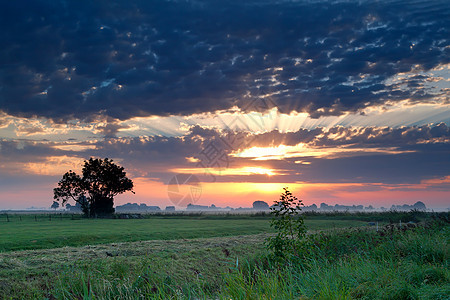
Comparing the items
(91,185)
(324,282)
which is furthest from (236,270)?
(91,185)

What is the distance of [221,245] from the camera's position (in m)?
20.9

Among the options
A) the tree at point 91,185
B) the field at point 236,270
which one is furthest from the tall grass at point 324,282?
the tree at point 91,185

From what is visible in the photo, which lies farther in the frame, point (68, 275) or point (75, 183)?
point (75, 183)

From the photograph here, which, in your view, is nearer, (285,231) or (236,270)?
(236,270)

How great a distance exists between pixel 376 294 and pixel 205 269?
9.70 m

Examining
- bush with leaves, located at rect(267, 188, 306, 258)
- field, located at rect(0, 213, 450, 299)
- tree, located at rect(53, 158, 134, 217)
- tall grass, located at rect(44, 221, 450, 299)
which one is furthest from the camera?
tree, located at rect(53, 158, 134, 217)

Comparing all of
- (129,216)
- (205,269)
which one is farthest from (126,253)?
(129,216)

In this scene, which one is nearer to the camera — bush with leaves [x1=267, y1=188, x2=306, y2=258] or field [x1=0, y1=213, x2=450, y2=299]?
field [x1=0, y1=213, x2=450, y2=299]

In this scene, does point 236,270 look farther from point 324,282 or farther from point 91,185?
point 91,185

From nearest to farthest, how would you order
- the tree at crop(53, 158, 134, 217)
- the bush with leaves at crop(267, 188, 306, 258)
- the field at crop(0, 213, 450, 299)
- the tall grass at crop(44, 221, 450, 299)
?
the tall grass at crop(44, 221, 450, 299)
the field at crop(0, 213, 450, 299)
the bush with leaves at crop(267, 188, 306, 258)
the tree at crop(53, 158, 134, 217)

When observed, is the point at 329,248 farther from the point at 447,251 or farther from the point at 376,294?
the point at 376,294

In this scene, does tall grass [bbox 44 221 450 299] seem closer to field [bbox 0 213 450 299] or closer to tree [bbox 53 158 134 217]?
field [bbox 0 213 450 299]

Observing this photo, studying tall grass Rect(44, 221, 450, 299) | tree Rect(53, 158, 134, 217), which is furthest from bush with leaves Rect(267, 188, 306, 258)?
tree Rect(53, 158, 134, 217)

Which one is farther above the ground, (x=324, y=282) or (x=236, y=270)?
(x=236, y=270)
